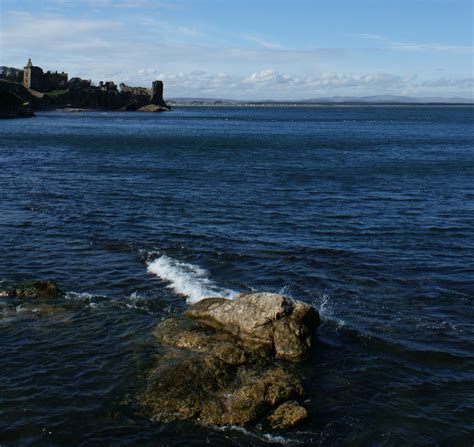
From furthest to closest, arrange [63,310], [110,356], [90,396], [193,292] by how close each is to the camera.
Result: 1. [193,292]
2. [63,310]
3. [110,356]
4. [90,396]

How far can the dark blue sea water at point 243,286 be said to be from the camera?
14.9 meters

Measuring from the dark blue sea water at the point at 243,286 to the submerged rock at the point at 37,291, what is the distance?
0.74 metres

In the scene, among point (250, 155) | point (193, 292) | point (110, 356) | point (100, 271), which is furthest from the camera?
point (250, 155)

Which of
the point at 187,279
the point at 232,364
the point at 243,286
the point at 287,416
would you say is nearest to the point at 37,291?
the point at 187,279

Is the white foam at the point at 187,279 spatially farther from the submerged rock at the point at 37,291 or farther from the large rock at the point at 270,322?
the submerged rock at the point at 37,291

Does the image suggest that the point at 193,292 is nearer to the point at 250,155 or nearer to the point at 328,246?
the point at 328,246

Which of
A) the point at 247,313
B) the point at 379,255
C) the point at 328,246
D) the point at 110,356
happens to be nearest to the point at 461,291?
the point at 379,255

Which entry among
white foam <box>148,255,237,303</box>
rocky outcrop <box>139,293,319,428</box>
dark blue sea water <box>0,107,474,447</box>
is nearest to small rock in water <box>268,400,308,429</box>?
rocky outcrop <box>139,293,319,428</box>

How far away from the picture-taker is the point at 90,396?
1572 cm

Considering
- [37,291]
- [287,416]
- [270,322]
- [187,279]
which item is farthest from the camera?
[187,279]

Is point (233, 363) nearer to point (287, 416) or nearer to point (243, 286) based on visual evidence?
point (287, 416)

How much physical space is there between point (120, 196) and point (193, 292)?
931 inches

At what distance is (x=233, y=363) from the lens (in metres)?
16.9

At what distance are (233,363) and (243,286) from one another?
8.28 metres
